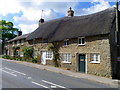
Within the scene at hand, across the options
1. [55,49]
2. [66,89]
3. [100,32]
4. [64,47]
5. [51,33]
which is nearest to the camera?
[66,89]

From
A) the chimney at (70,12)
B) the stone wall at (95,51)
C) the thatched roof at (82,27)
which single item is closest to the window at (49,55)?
the thatched roof at (82,27)

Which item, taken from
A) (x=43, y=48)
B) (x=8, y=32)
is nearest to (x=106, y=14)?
(x=43, y=48)

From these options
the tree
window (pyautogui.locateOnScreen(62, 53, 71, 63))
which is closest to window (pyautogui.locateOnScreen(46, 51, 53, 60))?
window (pyautogui.locateOnScreen(62, 53, 71, 63))

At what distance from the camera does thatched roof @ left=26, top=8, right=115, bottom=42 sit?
1617 centimetres

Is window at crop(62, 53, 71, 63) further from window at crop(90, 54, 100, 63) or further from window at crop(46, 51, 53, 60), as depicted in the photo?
window at crop(90, 54, 100, 63)

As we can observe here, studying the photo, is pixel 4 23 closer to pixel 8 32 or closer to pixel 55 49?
pixel 8 32

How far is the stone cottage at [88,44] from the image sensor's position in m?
15.2

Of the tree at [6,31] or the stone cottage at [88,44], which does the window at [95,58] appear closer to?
the stone cottage at [88,44]

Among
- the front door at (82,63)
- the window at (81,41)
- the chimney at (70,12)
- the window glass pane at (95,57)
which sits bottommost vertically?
the front door at (82,63)

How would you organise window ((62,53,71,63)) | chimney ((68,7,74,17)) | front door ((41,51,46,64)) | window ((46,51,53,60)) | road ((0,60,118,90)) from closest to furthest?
road ((0,60,118,90)) < window ((62,53,71,63)) < window ((46,51,53,60)) < front door ((41,51,46,64)) < chimney ((68,7,74,17))

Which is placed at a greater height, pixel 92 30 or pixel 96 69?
pixel 92 30

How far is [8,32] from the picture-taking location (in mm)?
59906

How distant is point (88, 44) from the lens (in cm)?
1694

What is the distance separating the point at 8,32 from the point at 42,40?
4007cm
